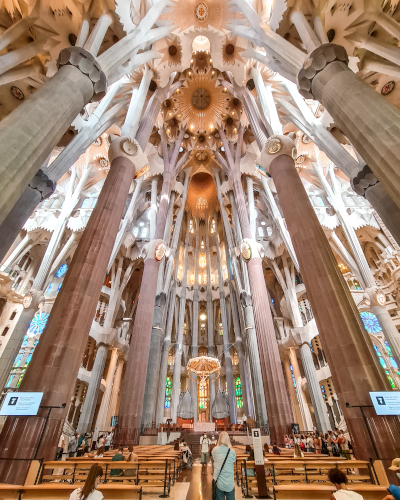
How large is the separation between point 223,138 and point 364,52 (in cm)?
1652

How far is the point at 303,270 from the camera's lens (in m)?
8.14

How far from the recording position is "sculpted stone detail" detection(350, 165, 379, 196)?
8.53m

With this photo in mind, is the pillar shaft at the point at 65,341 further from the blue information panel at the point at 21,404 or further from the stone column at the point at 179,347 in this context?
the stone column at the point at 179,347

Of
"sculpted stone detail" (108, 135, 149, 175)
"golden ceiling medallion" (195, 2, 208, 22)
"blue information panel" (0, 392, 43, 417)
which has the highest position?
"golden ceiling medallion" (195, 2, 208, 22)

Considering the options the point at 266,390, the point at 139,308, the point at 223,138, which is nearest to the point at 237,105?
the point at 223,138

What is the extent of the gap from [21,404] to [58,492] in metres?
2.31

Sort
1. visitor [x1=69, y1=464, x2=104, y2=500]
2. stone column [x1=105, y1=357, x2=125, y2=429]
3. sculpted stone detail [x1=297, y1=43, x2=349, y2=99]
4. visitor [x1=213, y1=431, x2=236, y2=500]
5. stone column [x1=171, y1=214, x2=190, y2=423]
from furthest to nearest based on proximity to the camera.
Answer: stone column [x1=171, y1=214, x2=190, y2=423], stone column [x1=105, y1=357, x2=125, y2=429], sculpted stone detail [x1=297, y1=43, x2=349, y2=99], visitor [x1=213, y1=431, x2=236, y2=500], visitor [x1=69, y1=464, x2=104, y2=500]

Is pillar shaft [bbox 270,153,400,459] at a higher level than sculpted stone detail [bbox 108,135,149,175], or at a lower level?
lower

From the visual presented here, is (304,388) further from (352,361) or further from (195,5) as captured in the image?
(195,5)

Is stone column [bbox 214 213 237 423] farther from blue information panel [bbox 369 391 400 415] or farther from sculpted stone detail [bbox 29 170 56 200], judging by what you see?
sculpted stone detail [bbox 29 170 56 200]

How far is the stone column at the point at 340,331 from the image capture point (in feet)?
17.8

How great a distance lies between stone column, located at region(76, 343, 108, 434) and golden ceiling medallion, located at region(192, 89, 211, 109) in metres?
23.7

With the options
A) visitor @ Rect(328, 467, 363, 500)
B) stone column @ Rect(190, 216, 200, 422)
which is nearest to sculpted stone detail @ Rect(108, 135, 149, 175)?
visitor @ Rect(328, 467, 363, 500)

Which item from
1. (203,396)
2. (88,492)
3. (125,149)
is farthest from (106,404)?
(88,492)
